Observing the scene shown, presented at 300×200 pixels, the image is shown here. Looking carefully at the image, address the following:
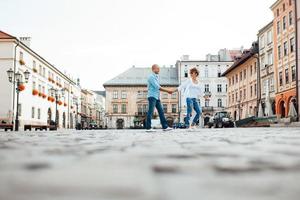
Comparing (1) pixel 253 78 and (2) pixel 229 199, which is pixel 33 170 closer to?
(2) pixel 229 199

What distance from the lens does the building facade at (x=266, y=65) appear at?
138 feet

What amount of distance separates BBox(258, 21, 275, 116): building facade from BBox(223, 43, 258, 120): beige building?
1.38 meters

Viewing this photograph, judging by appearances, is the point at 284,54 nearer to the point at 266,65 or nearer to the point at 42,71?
Answer: the point at 266,65

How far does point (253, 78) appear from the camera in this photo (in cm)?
4756

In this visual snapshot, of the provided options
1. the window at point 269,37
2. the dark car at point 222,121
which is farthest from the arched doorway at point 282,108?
the dark car at point 222,121

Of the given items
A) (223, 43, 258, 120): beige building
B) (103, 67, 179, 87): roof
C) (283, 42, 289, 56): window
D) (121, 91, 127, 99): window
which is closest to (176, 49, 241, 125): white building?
(103, 67, 179, 87): roof

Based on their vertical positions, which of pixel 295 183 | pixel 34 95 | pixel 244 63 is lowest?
pixel 295 183

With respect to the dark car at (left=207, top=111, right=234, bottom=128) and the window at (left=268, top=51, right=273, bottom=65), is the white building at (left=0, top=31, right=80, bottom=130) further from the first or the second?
the window at (left=268, top=51, right=273, bottom=65)

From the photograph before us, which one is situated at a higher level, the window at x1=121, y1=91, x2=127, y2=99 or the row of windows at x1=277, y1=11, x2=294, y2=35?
the row of windows at x1=277, y1=11, x2=294, y2=35

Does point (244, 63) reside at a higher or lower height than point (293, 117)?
higher

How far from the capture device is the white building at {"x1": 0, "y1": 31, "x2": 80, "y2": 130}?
3925cm

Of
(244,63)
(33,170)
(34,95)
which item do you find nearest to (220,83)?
(244,63)

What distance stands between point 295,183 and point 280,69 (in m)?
40.3

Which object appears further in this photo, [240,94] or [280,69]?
[240,94]
